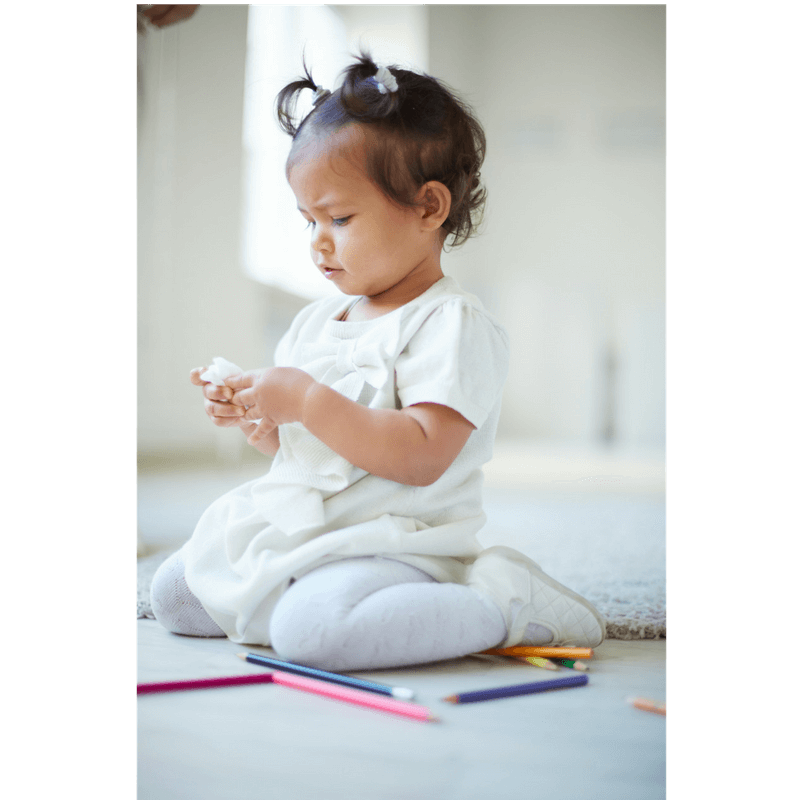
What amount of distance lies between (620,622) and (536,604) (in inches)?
3.7

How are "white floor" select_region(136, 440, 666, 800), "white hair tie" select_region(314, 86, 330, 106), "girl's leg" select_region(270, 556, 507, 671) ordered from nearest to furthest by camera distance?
"white floor" select_region(136, 440, 666, 800) → "girl's leg" select_region(270, 556, 507, 671) → "white hair tie" select_region(314, 86, 330, 106)

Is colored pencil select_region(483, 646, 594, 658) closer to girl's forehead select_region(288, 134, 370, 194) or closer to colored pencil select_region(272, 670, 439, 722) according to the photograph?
colored pencil select_region(272, 670, 439, 722)

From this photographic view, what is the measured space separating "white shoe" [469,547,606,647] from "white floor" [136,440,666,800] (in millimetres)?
37

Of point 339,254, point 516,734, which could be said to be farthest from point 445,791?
point 339,254

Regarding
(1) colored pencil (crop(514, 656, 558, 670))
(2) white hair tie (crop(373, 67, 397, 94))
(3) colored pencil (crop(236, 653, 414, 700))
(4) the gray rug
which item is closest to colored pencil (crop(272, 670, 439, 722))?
(3) colored pencil (crop(236, 653, 414, 700))

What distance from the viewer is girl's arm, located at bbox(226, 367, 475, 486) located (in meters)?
0.49

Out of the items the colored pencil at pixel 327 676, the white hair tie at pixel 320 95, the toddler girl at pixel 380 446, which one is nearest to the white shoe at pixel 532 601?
the toddler girl at pixel 380 446

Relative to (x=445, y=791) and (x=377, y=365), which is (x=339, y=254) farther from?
(x=445, y=791)

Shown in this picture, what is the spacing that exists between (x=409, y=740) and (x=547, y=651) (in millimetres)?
163

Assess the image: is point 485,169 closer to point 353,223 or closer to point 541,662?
point 353,223

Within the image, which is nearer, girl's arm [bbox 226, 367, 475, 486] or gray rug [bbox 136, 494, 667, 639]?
girl's arm [bbox 226, 367, 475, 486]

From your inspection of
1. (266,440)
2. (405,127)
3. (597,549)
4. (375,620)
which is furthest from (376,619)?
(597,549)

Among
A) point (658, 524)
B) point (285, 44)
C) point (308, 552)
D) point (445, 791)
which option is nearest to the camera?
point (445, 791)

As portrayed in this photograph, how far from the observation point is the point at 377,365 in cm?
53
